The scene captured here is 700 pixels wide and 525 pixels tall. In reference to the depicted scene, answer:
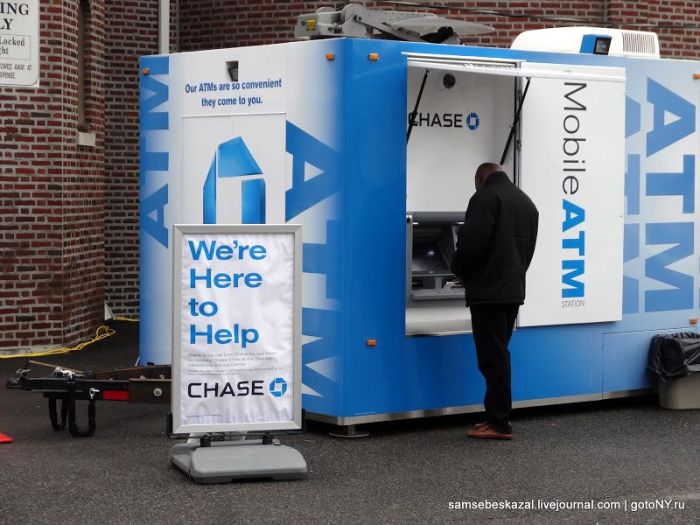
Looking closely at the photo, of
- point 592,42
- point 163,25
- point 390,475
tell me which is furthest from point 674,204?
point 163,25

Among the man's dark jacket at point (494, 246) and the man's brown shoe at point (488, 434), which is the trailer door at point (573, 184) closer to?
the man's dark jacket at point (494, 246)

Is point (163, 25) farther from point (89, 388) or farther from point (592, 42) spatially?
point (89, 388)

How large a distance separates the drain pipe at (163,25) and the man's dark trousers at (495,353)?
7.59m

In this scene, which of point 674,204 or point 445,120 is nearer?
point 445,120

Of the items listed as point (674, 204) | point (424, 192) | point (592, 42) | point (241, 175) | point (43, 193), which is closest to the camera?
point (241, 175)

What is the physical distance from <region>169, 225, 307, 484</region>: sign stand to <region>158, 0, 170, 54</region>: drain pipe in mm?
7797

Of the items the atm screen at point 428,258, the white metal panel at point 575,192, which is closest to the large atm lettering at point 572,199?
the white metal panel at point 575,192

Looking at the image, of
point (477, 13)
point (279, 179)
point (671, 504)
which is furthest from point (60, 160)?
point (671, 504)

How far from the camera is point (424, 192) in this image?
8.86 metres

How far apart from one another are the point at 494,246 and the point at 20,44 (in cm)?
573

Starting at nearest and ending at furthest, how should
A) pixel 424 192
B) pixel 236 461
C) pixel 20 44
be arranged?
pixel 236 461, pixel 424 192, pixel 20 44

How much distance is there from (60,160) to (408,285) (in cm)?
482

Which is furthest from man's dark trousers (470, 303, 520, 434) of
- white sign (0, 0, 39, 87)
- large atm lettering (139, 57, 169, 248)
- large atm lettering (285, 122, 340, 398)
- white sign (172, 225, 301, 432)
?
white sign (0, 0, 39, 87)

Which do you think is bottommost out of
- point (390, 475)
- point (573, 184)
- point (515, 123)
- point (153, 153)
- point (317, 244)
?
point (390, 475)
